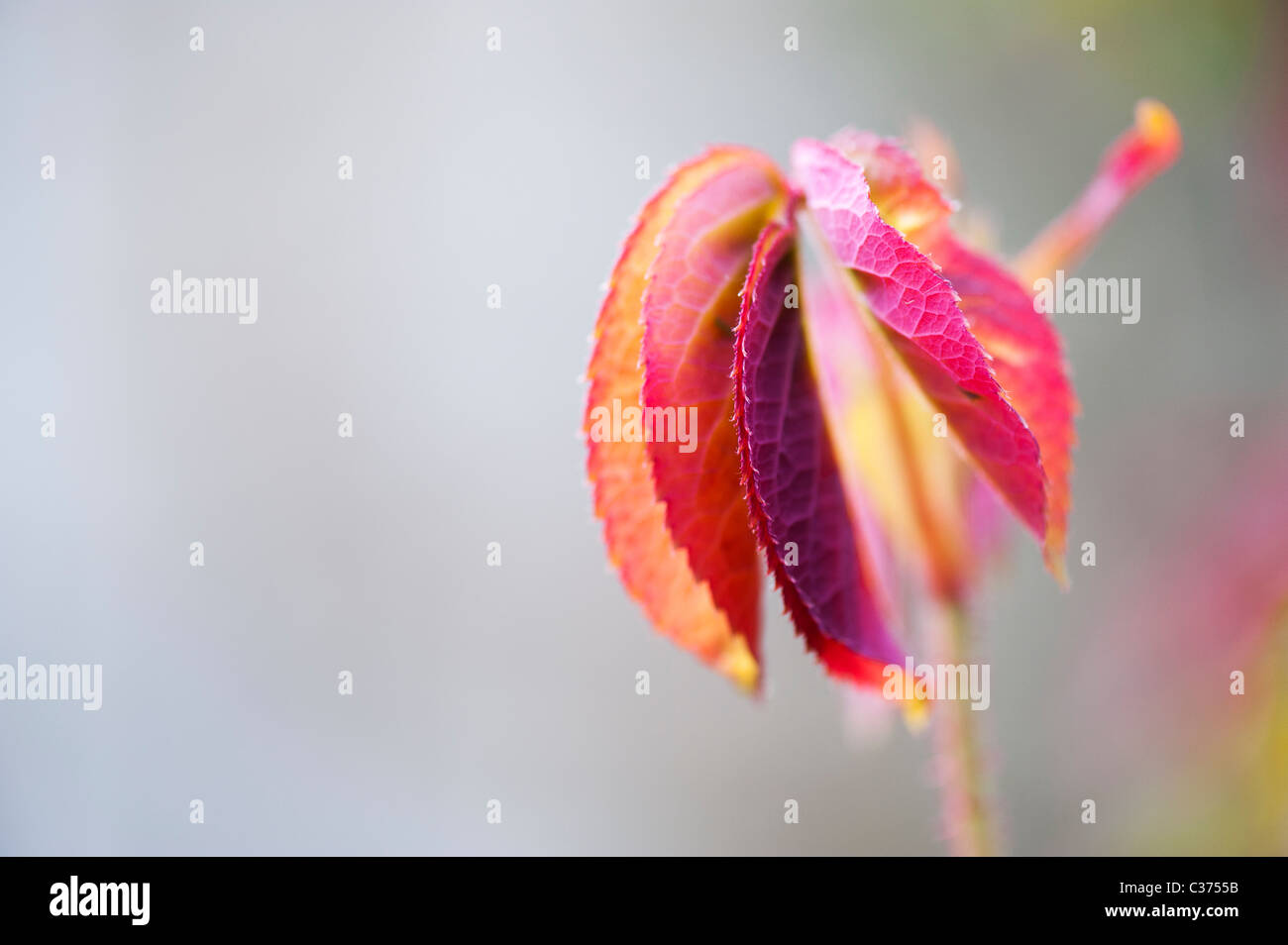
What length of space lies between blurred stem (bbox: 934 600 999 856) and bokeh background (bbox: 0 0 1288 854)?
32.8 inches

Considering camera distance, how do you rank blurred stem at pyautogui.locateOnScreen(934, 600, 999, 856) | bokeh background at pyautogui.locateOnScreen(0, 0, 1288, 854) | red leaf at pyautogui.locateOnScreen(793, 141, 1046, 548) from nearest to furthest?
red leaf at pyautogui.locateOnScreen(793, 141, 1046, 548), blurred stem at pyautogui.locateOnScreen(934, 600, 999, 856), bokeh background at pyautogui.locateOnScreen(0, 0, 1288, 854)

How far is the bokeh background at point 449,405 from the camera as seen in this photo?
1418 millimetres

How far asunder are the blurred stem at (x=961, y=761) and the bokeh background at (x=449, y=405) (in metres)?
0.83

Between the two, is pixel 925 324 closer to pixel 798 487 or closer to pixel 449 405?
pixel 798 487

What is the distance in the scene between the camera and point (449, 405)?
154 centimetres

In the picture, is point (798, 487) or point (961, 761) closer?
point (798, 487)

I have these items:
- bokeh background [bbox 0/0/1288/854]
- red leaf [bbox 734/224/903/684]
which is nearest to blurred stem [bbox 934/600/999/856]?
red leaf [bbox 734/224/903/684]

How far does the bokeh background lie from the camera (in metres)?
1.42

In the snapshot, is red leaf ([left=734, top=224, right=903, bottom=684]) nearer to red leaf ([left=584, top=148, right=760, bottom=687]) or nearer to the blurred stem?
red leaf ([left=584, top=148, right=760, bottom=687])

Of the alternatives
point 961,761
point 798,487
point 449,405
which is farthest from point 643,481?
point 449,405

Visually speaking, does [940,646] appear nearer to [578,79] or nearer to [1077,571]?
[1077,571]

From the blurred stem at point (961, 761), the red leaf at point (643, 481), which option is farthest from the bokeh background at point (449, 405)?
the red leaf at point (643, 481)

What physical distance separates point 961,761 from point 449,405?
3.65 ft

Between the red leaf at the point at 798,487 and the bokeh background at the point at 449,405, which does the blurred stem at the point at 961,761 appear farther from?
the bokeh background at the point at 449,405
